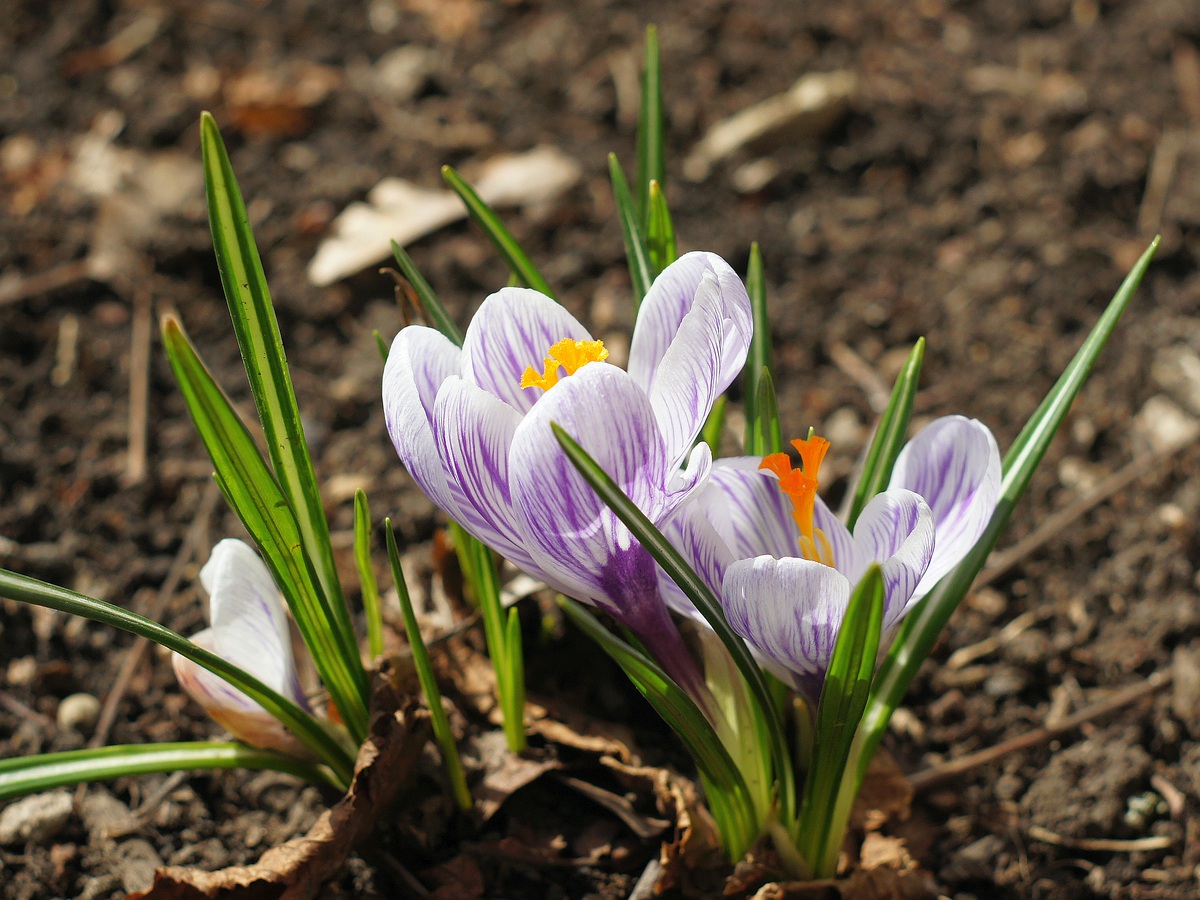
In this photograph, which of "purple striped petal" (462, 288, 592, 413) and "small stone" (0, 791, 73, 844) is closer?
"purple striped petal" (462, 288, 592, 413)

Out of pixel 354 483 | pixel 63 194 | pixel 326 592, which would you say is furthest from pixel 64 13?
pixel 326 592

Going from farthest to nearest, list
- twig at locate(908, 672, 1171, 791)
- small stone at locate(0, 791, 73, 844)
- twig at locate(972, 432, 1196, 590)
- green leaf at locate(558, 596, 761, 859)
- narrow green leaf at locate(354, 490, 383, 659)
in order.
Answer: twig at locate(972, 432, 1196, 590)
twig at locate(908, 672, 1171, 791)
small stone at locate(0, 791, 73, 844)
narrow green leaf at locate(354, 490, 383, 659)
green leaf at locate(558, 596, 761, 859)

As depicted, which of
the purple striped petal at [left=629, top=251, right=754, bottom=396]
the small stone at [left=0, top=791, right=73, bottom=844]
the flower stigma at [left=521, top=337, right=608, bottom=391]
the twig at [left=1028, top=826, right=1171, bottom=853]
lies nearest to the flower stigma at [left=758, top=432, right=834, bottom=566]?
the purple striped petal at [left=629, top=251, right=754, bottom=396]

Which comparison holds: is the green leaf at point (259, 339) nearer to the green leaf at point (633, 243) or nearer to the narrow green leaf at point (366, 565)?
the narrow green leaf at point (366, 565)

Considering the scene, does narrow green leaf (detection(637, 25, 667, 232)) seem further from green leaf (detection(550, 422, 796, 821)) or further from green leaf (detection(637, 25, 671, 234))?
green leaf (detection(550, 422, 796, 821))

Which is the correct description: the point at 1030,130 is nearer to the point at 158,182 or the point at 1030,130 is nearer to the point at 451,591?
the point at 451,591

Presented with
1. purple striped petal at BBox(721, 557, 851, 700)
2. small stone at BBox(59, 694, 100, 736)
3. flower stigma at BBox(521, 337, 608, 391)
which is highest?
flower stigma at BBox(521, 337, 608, 391)
